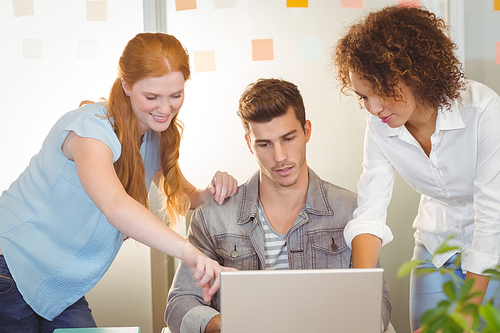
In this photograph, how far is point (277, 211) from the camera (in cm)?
171

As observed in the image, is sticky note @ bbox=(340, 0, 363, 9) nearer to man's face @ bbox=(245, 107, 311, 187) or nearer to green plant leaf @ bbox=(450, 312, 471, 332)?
man's face @ bbox=(245, 107, 311, 187)

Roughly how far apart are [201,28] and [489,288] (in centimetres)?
156

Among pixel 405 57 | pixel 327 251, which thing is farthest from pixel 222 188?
pixel 405 57

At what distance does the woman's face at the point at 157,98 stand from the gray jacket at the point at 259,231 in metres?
0.44

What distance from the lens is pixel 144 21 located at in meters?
2.14

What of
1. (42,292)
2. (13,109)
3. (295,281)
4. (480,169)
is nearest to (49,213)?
(42,292)

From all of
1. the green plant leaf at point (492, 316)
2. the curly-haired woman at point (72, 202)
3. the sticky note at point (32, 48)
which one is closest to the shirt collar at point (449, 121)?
the curly-haired woman at point (72, 202)

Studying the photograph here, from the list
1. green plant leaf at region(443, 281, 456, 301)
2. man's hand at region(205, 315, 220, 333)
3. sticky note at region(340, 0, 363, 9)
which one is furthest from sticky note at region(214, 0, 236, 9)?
green plant leaf at region(443, 281, 456, 301)

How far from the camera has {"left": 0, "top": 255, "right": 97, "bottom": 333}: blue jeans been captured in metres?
1.33

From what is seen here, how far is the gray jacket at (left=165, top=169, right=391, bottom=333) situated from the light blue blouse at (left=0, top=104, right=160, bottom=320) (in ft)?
1.05

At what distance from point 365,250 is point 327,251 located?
253mm

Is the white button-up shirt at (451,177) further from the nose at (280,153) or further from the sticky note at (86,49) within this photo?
the sticky note at (86,49)

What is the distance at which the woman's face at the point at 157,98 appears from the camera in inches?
53.1

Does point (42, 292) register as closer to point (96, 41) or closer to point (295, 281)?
point (295, 281)
